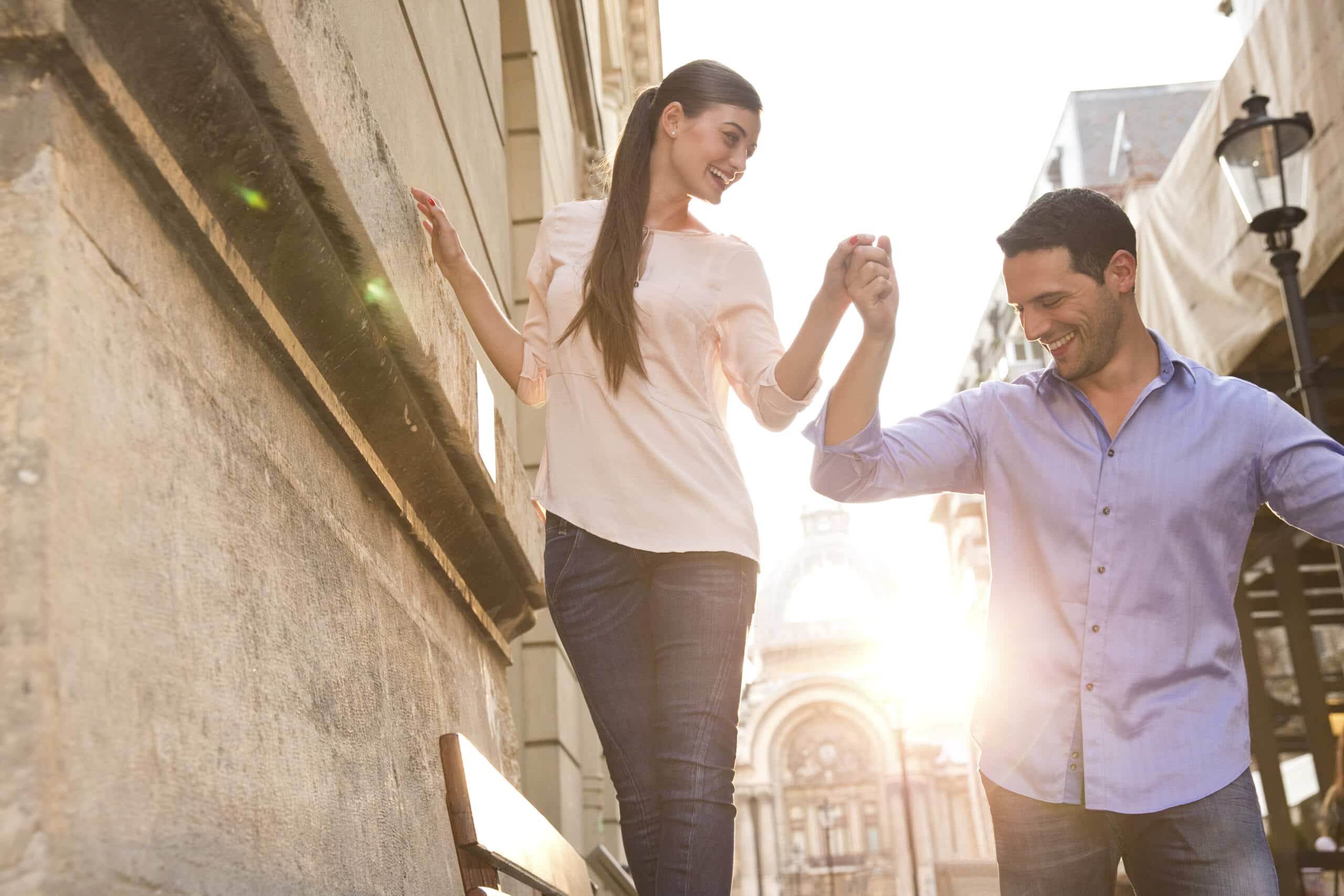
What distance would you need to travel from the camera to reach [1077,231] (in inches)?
Result: 95.0

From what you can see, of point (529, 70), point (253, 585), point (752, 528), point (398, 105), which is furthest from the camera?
point (529, 70)

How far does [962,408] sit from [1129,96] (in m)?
30.0

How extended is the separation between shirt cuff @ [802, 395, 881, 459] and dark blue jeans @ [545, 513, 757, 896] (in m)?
0.25

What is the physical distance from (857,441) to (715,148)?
2.15 feet

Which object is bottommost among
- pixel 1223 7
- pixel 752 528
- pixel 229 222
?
pixel 752 528

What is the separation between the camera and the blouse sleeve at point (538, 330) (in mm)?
2619

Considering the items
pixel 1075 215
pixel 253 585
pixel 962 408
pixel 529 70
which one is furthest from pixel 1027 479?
pixel 529 70

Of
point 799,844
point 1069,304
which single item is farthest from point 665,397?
point 799,844

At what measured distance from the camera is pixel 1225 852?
2.07m

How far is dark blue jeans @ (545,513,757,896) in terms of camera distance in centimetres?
219

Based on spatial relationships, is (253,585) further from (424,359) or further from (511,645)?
(511,645)

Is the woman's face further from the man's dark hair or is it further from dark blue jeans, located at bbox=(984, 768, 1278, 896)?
dark blue jeans, located at bbox=(984, 768, 1278, 896)

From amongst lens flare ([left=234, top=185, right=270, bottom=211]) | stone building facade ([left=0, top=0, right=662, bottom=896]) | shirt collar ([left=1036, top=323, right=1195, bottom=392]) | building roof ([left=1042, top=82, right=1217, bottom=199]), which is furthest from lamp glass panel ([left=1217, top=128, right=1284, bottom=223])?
building roof ([left=1042, top=82, right=1217, bottom=199])

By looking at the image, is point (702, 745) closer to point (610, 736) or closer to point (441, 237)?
point (610, 736)
